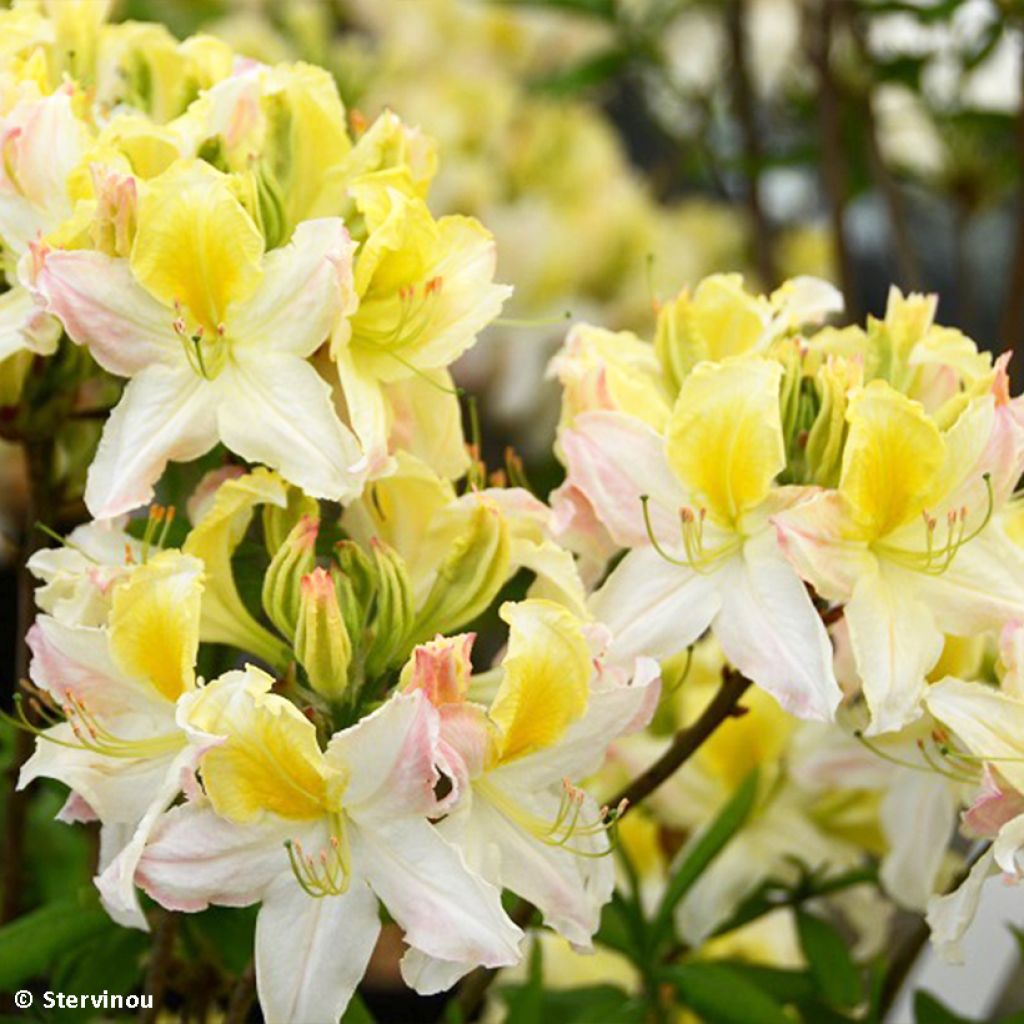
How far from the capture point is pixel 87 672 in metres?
0.59

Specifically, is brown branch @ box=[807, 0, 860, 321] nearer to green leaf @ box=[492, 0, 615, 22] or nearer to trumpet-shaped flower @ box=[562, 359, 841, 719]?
green leaf @ box=[492, 0, 615, 22]

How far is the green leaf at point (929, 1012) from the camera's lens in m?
0.79

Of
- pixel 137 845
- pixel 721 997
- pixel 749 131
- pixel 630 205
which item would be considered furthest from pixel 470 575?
pixel 630 205

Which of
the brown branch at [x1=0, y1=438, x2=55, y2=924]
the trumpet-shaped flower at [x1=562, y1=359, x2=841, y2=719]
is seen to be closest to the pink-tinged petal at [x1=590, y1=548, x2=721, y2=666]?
the trumpet-shaped flower at [x1=562, y1=359, x2=841, y2=719]

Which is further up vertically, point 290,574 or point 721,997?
point 290,574

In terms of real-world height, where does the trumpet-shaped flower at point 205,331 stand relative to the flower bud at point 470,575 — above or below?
above

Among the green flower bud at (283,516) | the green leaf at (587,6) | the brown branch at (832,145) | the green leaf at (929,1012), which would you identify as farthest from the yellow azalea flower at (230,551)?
the green leaf at (587,6)

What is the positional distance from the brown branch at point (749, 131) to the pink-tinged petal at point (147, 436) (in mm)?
730

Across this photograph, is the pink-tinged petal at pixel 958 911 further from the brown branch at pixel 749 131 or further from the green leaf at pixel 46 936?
the brown branch at pixel 749 131

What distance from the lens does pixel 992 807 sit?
0.60 metres

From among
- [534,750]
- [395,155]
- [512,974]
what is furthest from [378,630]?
[512,974]

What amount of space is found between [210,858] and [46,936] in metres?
0.17

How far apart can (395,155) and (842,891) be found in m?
0.39

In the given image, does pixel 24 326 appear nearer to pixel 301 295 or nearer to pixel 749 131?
pixel 301 295
